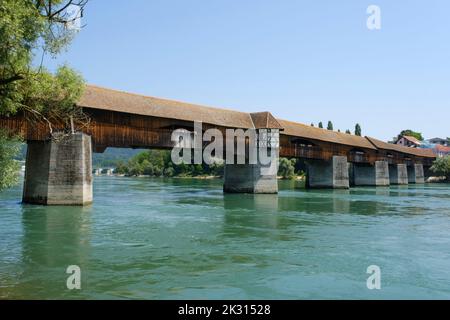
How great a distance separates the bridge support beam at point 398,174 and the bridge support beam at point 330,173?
20.6m

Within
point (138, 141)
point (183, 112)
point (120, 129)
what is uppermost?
point (183, 112)

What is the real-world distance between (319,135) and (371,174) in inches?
607

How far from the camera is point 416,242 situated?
44.9 feet

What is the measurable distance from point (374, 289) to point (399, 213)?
1644 centimetres

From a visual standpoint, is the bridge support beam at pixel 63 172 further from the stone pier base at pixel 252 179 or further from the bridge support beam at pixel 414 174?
the bridge support beam at pixel 414 174

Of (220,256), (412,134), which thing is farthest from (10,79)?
(412,134)

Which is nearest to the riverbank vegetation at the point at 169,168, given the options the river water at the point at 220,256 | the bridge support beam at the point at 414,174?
the bridge support beam at the point at 414,174

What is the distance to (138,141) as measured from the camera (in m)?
28.7

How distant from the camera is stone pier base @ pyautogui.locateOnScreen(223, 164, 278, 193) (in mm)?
36000

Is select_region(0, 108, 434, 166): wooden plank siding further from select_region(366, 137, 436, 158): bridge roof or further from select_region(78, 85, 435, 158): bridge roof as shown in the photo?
select_region(366, 137, 436, 158): bridge roof

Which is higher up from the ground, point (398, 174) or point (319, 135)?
point (319, 135)

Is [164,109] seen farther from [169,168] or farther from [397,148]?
[169,168]

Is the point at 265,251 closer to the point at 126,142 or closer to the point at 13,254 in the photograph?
the point at 13,254
